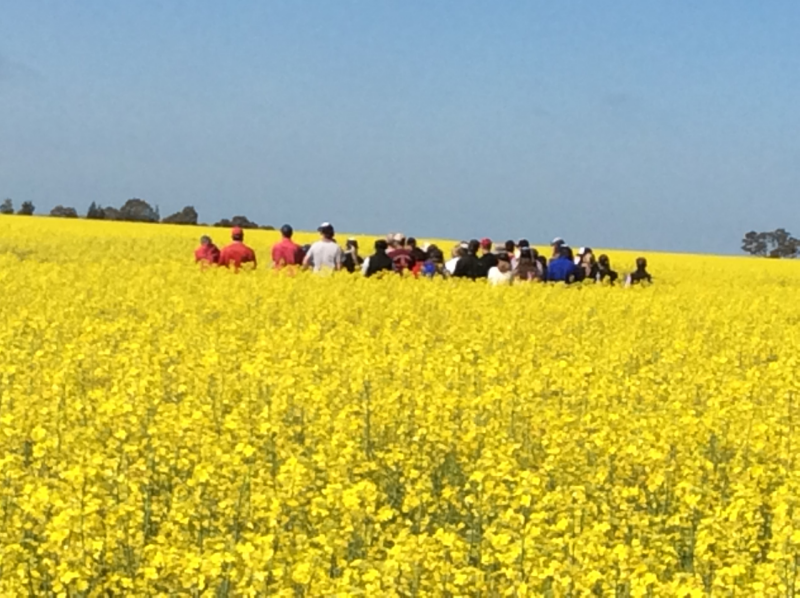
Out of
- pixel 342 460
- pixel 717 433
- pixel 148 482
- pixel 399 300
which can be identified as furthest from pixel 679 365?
pixel 148 482

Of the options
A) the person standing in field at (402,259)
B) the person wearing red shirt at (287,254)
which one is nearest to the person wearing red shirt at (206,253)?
the person wearing red shirt at (287,254)

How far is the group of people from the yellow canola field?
391 cm

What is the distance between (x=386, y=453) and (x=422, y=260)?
52.7ft

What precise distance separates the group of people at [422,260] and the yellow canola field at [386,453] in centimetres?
391

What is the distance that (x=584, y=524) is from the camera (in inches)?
253

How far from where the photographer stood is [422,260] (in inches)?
948

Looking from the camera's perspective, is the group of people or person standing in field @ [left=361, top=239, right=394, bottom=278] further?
person standing in field @ [left=361, top=239, right=394, bottom=278]

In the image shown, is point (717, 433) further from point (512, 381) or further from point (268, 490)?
point (268, 490)

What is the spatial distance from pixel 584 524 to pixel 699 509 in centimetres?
66

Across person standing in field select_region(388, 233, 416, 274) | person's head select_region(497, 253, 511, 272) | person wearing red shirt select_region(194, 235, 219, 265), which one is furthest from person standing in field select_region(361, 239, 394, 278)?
person wearing red shirt select_region(194, 235, 219, 265)

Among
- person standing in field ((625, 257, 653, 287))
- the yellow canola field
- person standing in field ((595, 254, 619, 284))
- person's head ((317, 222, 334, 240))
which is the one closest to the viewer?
the yellow canola field

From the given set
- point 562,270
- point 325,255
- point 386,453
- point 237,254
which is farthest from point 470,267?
point 386,453

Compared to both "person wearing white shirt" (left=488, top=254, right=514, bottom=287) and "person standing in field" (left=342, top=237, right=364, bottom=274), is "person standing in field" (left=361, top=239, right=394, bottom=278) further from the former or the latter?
"person wearing white shirt" (left=488, top=254, right=514, bottom=287)

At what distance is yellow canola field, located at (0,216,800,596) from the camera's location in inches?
208
